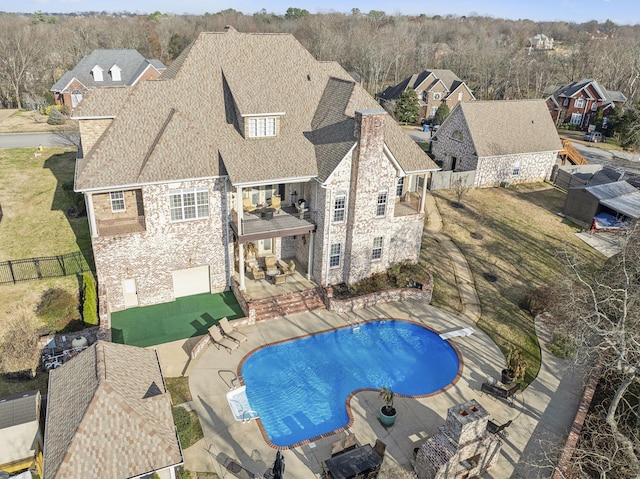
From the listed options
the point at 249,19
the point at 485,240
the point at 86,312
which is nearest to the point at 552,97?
the point at 485,240

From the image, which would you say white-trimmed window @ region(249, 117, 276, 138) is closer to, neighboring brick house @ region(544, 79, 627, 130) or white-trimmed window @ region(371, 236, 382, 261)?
white-trimmed window @ region(371, 236, 382, 261)

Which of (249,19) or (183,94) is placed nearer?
(183,94)

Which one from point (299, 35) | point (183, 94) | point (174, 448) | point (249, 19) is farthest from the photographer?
point (249, 19)

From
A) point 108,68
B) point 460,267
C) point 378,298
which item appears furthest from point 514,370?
point 108,68

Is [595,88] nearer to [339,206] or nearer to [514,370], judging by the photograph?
[339,206]

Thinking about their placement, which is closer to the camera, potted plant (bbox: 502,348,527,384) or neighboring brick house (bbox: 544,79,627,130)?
potted plant (bbox: 502,348,527,384)

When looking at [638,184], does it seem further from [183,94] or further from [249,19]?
[249,19]

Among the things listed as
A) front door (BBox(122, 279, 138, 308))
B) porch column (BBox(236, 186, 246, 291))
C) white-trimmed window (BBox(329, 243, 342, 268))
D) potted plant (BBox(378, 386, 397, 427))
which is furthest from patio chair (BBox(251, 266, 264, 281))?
potted plant (BBox(378, 386, 397, 427))
